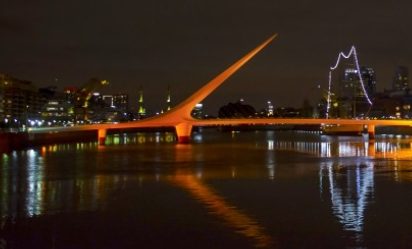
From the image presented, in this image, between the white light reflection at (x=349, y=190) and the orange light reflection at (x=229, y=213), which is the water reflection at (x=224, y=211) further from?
the white light reflection at (x=349, y=190)

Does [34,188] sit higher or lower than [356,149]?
lower

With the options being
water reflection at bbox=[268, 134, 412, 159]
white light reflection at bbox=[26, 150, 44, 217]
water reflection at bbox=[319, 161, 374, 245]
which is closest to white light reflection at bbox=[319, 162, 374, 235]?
water reflection at bbox=[319, 161, 374, 245]

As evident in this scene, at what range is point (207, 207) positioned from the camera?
41.4 ft

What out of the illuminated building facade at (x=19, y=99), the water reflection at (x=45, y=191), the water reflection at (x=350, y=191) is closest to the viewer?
the water reflection at (x=350, y=191)

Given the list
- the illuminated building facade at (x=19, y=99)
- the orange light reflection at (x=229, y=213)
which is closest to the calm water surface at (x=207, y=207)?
the orange light reflection at (x=229, y=213)

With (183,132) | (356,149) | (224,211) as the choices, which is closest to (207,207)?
(224,211)

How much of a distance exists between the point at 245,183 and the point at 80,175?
5573 mm

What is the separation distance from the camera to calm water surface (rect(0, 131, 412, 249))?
958 cm

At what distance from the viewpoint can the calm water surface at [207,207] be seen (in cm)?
958

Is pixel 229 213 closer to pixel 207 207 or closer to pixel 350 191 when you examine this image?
pixel 207 207

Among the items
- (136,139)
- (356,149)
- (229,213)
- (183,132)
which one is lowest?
(229,213)

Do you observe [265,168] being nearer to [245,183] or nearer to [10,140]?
[245,183]

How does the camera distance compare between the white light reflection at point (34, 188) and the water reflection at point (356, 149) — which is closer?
the white light reflection at point (34, 188)

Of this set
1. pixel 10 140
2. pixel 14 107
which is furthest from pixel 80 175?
pixel 14 107
